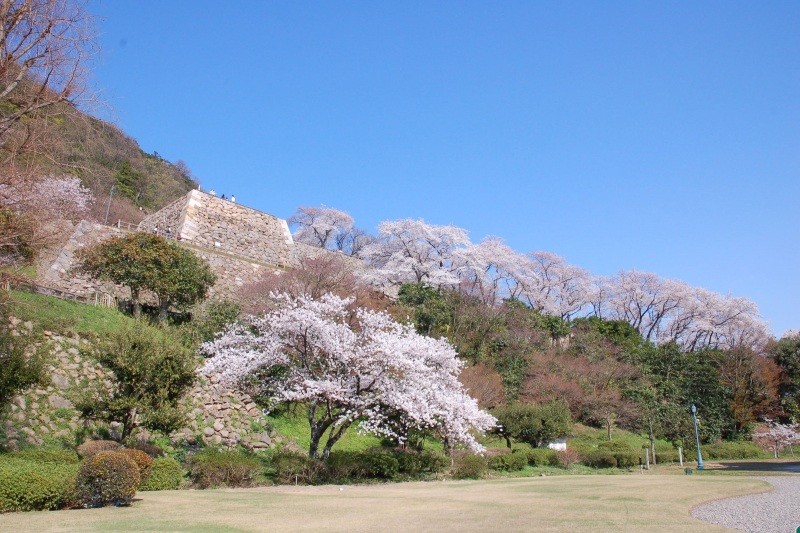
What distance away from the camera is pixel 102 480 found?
992 cm

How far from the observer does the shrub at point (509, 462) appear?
70.9 ft

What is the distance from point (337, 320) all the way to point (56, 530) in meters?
13.3

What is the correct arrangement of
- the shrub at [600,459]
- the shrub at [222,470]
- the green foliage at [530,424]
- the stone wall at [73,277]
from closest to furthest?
the shrub at [222,470] → the stone wall at [73,277] → the shrub at [600,459] → the green foliage at [530,424]

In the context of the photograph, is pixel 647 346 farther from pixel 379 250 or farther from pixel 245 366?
pixel 245 366

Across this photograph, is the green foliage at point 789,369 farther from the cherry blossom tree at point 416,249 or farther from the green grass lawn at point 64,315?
the green grass lawn at point 64,315

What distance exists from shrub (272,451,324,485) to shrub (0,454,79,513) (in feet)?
19.6

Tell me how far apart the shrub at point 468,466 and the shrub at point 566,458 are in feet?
19.5

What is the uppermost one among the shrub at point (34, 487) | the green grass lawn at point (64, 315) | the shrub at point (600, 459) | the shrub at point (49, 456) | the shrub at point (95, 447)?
the green grass lawn at point (64, 315)

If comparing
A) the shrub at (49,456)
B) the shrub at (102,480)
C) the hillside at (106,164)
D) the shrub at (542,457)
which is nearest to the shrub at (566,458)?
the shrub at (542,457)

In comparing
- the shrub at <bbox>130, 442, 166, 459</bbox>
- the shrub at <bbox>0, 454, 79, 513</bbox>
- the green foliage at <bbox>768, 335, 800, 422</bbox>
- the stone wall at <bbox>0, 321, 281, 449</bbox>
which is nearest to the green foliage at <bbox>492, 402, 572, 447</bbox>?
the stone wall at <bbox>0, 321, 281, 449</bbox>

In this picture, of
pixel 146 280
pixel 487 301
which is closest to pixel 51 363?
pixel 146 280

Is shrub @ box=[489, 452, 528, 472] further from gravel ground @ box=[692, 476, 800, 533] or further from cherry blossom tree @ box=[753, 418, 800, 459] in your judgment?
cherry blossom tree @ box=[753, 418, 800, 459]

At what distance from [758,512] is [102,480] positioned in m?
11.5

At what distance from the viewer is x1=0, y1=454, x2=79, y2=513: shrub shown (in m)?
9.24
